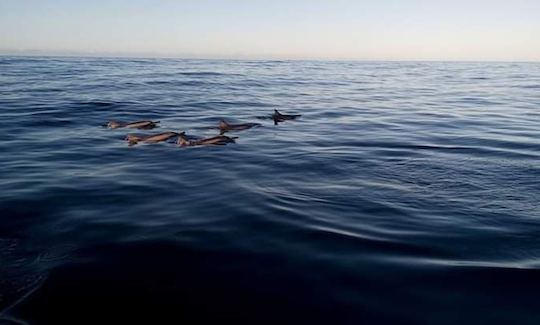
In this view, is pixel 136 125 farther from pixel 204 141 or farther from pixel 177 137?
pixel 204 141

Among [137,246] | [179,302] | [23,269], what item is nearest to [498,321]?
[179,302]

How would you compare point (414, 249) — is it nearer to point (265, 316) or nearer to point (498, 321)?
point (498, 321)

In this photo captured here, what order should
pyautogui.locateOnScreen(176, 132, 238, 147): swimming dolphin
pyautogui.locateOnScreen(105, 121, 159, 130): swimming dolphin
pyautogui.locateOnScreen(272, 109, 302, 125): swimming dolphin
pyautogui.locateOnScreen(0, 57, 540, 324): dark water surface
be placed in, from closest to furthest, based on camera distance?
pyautogui.locateOnScreen(0, 57, 540, 324): dark water surface
pyautogui.locateOnScreen(176, 132, 238, 147): swimming dolphin
pyautogui.locateOnScreen(105, 121, 159, 130): swimming dolphin
pyautogui.locateOnScreen(272, 109, 302, 125): swimming dolphin

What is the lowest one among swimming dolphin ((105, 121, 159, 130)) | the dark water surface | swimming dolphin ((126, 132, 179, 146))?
swimming dolphin ((105, 121, 159, 130))

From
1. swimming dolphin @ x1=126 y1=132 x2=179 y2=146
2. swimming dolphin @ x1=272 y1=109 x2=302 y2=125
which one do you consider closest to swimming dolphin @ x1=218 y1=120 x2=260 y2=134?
swimming dolphin @ x1=272 y1=109 x2=302 y2=125

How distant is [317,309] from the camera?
547cm

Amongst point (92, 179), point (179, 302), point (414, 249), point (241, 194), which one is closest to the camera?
point (179, 302)

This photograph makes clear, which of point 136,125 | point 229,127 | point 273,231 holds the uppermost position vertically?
point 273,231

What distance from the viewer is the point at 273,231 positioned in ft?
25.2

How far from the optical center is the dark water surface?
5551 mm

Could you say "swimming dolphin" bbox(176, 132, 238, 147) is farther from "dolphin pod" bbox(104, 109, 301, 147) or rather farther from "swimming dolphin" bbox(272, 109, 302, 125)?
"swimming dolphin" bbox(272, 109, 302, 125)

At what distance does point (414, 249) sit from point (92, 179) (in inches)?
313

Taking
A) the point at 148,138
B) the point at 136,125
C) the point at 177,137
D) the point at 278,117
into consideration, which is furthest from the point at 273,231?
the point at 278,117

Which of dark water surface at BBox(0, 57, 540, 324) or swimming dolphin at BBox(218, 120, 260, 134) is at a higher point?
dark water surface at BBox(0, 57, 540, 324)
